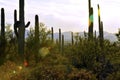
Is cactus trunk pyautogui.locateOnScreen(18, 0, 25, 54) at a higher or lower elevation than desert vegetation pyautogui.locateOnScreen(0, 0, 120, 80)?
higher

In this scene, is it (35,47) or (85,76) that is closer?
(85,76)

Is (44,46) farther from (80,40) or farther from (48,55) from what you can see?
(80,40)

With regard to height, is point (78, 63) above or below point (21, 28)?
below

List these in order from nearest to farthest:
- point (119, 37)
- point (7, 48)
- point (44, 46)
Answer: point (119, 37), point (7, 48), point (44, 46)

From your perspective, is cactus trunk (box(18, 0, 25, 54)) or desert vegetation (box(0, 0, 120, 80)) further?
cactus trunk (box(18, 0, 25, 54))

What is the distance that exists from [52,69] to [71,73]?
0.70 meters

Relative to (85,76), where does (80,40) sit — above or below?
above

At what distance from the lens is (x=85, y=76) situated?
1270 centimetres

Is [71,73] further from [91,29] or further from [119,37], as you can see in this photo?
[91,29]

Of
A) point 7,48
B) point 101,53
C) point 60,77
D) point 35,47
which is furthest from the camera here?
point 35,47

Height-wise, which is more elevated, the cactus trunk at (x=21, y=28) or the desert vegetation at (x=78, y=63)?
the cactus trunk at (x=21, y=28)

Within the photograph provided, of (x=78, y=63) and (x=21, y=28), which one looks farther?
(x=21, y=28)

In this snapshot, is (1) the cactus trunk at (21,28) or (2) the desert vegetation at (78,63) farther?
(1) the cactus trunk at (21,28)

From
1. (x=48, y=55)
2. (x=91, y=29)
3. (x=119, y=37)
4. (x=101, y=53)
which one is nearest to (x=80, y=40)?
(x=101, y=53)
